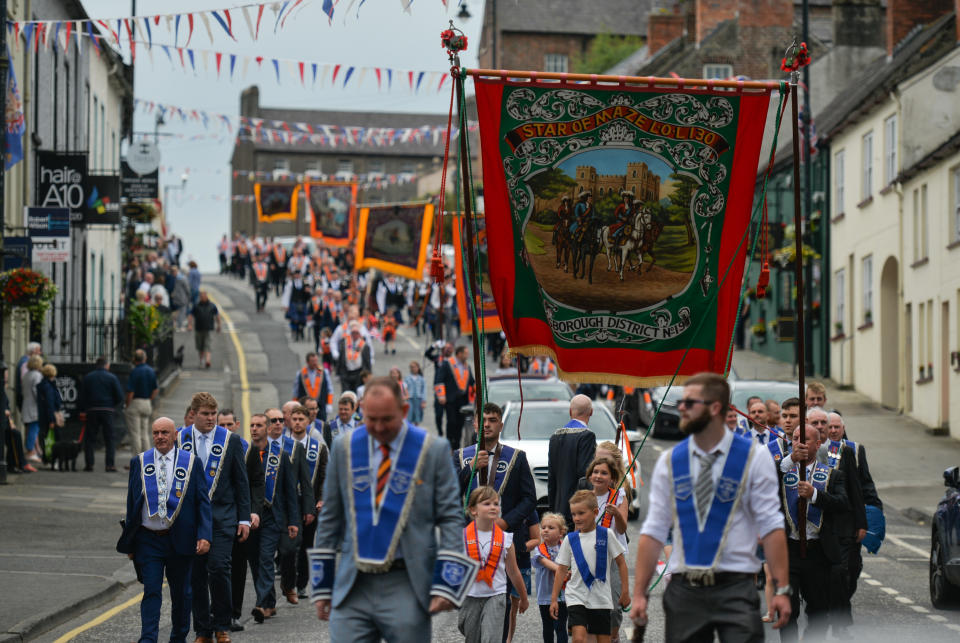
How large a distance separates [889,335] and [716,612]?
102 ft

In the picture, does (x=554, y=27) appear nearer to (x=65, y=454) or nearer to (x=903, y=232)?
(x=903, y=232)

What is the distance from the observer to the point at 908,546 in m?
19.2

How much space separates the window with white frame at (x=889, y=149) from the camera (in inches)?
1439

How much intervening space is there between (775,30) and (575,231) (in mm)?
54788

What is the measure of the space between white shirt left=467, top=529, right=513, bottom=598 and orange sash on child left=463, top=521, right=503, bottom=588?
1 cm

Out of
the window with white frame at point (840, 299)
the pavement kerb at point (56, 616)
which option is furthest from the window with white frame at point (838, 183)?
the pavement kerb at point (56, 616)

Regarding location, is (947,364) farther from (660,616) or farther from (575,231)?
(575,231)

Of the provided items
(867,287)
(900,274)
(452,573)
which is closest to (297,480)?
(452,573)

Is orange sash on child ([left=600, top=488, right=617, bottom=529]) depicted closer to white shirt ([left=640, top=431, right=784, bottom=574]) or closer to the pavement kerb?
white shirt ([left=640, top=431, right=784, bottom=574])

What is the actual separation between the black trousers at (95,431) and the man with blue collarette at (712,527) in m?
18.4

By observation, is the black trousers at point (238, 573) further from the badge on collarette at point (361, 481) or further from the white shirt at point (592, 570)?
the badge on collarette at point (361, 481)

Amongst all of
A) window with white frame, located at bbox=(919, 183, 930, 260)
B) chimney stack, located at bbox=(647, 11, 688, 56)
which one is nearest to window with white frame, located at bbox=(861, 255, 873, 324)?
window with white frame, located at bbox=(919, 183, 930, 260)

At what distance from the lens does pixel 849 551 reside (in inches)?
460

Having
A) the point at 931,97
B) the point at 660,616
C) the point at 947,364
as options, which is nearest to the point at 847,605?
the point at 660,616
